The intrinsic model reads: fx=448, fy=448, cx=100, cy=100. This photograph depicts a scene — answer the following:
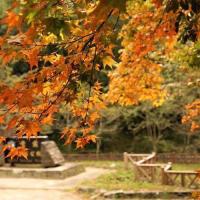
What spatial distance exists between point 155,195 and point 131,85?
5.16m

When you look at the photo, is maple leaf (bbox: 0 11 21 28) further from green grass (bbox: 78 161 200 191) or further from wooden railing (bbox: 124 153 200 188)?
wooden railing (bbox: 124 153 200 188)

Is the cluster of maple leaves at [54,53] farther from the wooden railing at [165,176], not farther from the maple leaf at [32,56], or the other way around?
the wooden railing at [165,176]

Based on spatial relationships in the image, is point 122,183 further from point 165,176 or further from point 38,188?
point 38,188

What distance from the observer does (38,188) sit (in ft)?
45.6

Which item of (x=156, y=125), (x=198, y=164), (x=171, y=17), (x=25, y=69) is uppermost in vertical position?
(x=25, y=69)

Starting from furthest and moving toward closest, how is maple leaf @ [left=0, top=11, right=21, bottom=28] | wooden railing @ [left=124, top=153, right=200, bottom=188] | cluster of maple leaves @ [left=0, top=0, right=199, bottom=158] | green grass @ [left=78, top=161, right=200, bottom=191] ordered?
wooden railing @ [left=124, top=153, right=200, bottom=188]
green grass @ [left=78, top=161, right=200, bottom=191]
cluster of maple leaves @ [left=0, top=0, right=199, bottom=158]
maple leaf @ [left=0, top=11, right=21, bottom=28]

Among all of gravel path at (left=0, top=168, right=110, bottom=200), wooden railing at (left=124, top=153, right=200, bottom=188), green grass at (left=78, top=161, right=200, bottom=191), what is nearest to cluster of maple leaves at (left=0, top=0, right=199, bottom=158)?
gravel path at (left=0, top=168, right=110, bottom=200)

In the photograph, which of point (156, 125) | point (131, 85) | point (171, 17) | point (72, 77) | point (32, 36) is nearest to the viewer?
point (32, 36)

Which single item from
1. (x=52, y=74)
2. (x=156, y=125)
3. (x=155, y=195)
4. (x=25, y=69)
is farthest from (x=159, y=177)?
(x=25, y=69)

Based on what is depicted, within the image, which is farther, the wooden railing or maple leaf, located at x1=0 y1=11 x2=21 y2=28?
the wooden railing

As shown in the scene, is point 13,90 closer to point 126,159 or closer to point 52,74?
point 52,74

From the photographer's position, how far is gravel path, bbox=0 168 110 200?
1248 centimetres

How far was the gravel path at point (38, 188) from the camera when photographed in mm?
12477

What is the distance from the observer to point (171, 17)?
3.97 meters
